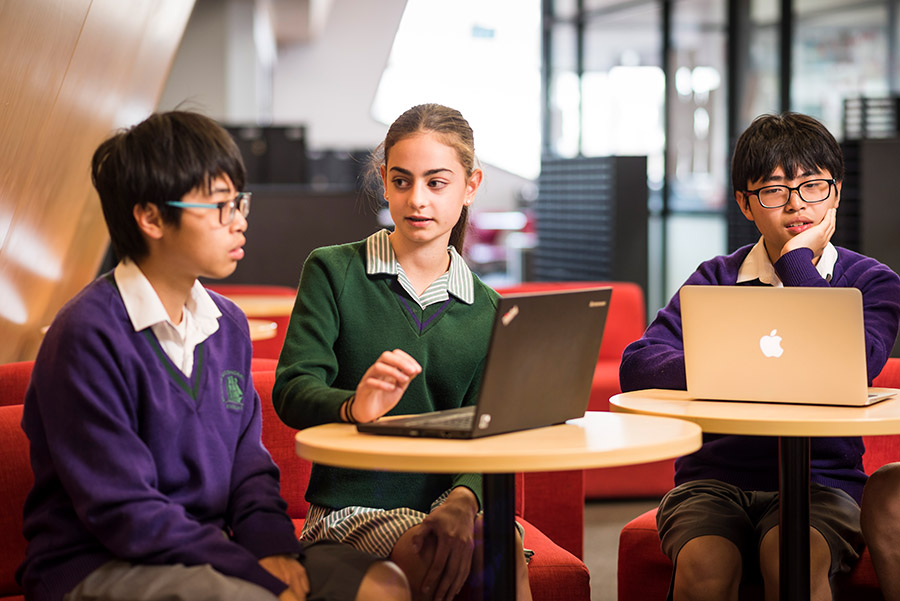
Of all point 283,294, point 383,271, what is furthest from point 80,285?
point 383,271

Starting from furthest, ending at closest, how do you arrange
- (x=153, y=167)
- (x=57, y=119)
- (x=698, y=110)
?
1. (x=698, y=110)
2. (x=57, y=119)
3. (x=153, y=167)

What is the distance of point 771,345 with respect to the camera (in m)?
1.92

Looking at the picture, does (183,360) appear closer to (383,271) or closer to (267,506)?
(267,506)

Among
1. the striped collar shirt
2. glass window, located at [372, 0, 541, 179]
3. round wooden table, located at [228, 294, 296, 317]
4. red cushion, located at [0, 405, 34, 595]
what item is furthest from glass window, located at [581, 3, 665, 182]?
red cushion, located at [0, 405, 34, 595]

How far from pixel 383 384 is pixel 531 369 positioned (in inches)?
8.8

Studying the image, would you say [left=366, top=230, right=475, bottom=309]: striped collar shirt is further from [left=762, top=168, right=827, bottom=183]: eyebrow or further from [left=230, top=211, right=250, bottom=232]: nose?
[left=762, top=168, right=827, bottom=183]: eyebrow

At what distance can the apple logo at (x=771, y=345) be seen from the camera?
1914 mm

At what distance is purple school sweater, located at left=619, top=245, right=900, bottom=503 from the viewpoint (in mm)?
2207

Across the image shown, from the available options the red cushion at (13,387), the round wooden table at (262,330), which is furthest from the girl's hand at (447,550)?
the round wooden table at (262,330)

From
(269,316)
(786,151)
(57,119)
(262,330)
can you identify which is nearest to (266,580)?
(786,151)

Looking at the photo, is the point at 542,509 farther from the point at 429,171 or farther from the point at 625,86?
the point at 625,86

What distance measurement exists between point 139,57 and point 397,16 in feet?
40.3

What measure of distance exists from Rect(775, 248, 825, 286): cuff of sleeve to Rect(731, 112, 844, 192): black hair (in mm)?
179

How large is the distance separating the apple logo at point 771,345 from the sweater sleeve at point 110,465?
3.03ft
